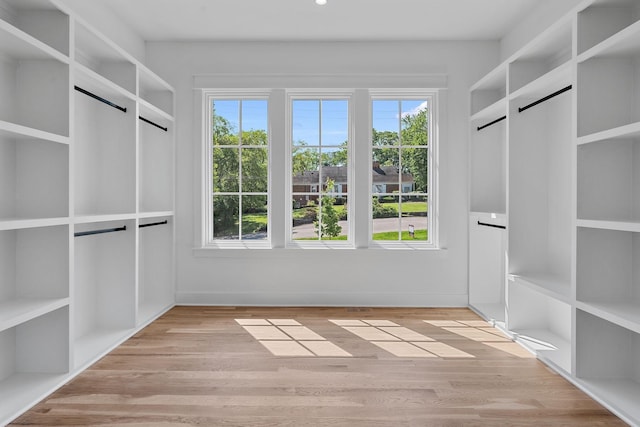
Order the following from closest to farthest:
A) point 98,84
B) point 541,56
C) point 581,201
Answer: point 581,201, point 98,84, point 541,56

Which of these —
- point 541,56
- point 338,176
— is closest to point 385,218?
point 338,176

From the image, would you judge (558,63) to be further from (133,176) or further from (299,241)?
(133,176)

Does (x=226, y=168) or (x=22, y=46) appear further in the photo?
(x=226, y=168)

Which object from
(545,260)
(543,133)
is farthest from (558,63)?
(545,260)

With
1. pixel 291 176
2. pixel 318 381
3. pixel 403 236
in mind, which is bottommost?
pixel 318 381

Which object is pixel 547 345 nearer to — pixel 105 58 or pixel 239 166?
pixel 239 166

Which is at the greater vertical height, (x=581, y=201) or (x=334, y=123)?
(x=334, y=123)

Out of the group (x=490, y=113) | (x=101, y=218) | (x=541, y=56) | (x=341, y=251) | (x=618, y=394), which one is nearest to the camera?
(x=618, y=394)

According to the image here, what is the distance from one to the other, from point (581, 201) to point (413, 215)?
2.05 meters

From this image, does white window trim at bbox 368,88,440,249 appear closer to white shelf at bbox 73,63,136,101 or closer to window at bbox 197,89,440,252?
window at bbox 197,89,440,252

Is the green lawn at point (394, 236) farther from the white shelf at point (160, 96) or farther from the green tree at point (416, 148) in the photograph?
the white shelf at point (160, 96)

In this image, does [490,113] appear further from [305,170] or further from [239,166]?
[239,166]

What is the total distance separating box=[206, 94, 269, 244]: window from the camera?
4.45m

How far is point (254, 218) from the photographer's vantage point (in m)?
4.48
